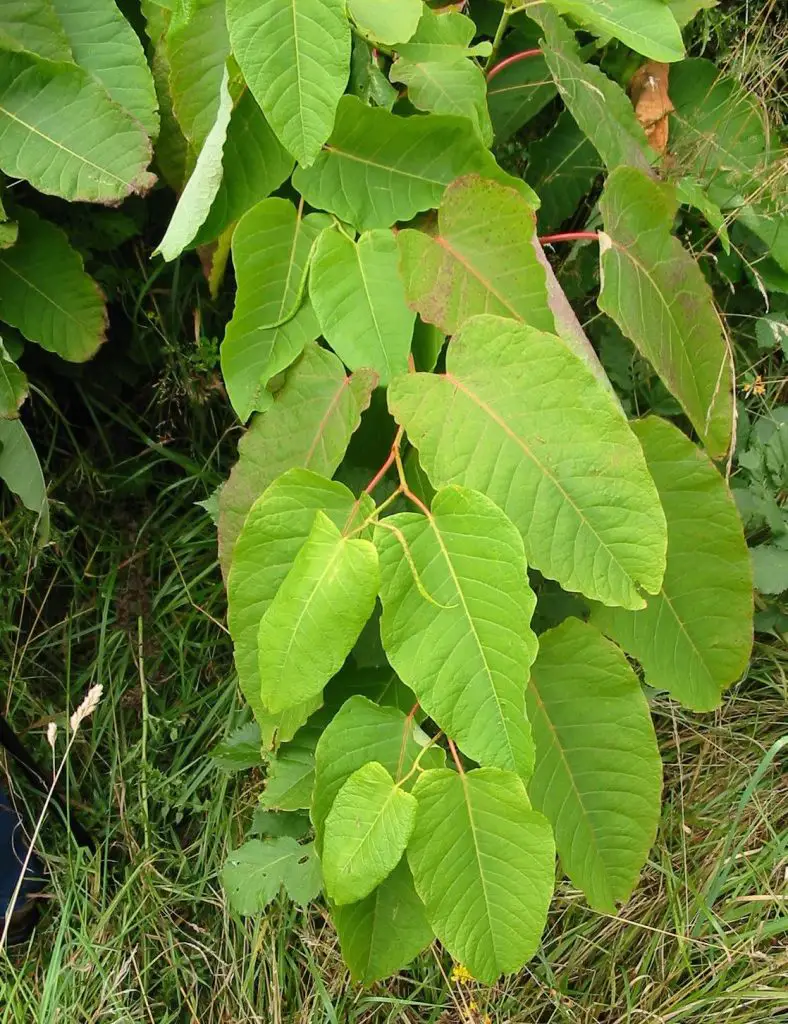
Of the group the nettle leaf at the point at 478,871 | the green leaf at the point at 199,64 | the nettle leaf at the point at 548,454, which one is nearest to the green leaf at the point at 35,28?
the green leaf at the point at 199,64

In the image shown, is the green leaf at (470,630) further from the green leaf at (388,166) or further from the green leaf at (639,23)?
the green leaf at (639,23)

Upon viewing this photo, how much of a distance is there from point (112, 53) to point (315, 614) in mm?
666

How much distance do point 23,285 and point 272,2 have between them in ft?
1.79

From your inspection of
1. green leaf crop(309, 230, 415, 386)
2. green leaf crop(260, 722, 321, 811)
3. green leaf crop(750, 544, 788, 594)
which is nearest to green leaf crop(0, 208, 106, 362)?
green leaf crop(309, 230, 415, 386)

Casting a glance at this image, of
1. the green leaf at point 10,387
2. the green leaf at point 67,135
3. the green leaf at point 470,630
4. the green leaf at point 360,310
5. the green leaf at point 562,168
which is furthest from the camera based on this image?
the green leaf at point 562,168

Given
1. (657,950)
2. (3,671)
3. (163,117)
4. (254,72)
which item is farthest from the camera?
(3,671)

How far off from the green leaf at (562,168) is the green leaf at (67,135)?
20.2 inches

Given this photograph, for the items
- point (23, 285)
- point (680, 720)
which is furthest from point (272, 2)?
point (680, 720)

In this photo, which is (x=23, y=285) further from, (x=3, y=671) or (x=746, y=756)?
(x=746, y=756)

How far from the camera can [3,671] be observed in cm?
142

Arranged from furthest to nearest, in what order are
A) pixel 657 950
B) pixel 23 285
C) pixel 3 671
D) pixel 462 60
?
1. pixel 3 671
2. pixel 657 950
3. pixel 23 285
4. pixel 462 60

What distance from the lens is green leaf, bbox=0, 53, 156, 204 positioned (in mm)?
878

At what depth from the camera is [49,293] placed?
1.09 metres

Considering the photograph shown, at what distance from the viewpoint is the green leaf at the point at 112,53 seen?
91 centimetres
